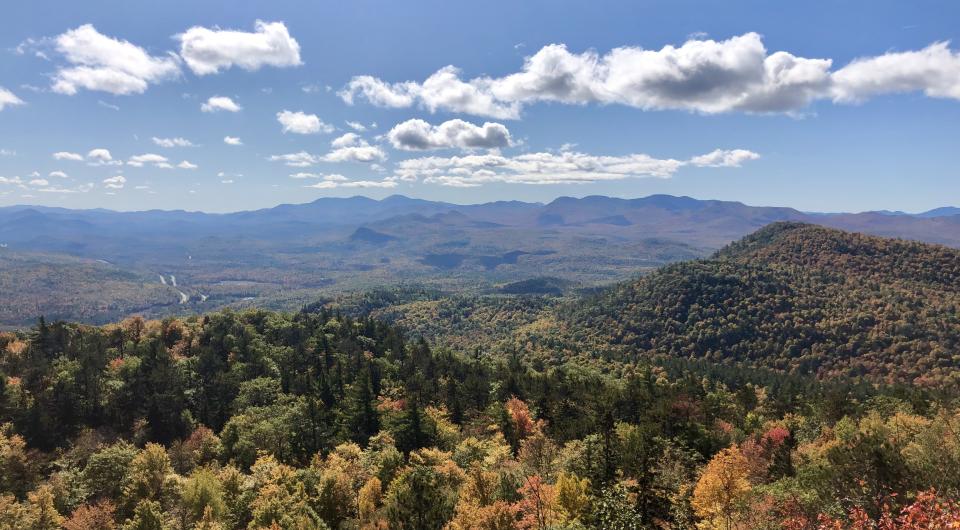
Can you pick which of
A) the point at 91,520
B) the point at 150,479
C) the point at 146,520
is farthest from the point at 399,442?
the point at 91,520

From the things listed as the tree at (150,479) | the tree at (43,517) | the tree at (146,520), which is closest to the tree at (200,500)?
the tree at (146,520)

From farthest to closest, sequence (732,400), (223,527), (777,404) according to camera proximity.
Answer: (732,400)
(777,404)
(223,527)

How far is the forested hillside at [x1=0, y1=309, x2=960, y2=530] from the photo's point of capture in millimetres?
40531

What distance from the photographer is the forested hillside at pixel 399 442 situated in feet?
133

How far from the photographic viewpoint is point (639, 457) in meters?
50.9

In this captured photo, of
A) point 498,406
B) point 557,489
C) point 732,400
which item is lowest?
point 732,400

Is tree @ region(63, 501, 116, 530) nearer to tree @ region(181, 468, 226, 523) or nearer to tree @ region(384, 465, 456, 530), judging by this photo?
tree @ region(181, 468, 226, 523)

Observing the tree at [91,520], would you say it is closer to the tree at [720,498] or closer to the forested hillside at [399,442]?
the forested hillside at [399,442]

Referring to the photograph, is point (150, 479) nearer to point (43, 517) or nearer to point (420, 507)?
point (43, 517)

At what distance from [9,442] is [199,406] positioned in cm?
3150

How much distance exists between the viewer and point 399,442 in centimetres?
7988

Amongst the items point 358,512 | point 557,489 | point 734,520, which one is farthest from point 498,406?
point 734,520

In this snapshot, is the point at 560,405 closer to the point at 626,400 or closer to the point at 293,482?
the point at 626,400

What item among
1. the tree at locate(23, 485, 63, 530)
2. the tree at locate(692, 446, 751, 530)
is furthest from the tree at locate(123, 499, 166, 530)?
the tree at locate(692, 446, 751, 530)
